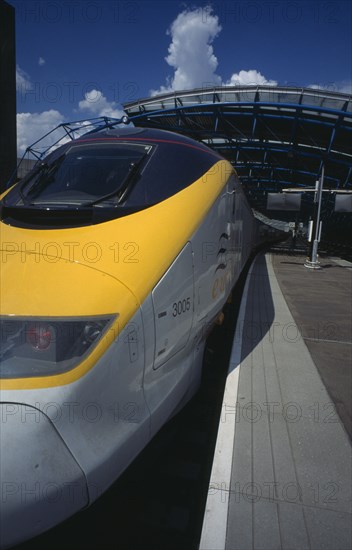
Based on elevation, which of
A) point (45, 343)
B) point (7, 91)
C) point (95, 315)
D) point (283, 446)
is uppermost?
point (7, 91)

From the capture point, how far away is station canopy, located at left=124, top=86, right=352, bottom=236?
17.0m

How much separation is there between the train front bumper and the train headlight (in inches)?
6.9

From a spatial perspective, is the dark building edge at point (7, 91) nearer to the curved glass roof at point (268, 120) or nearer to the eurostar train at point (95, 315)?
the curved glass roof at point (268, 120)

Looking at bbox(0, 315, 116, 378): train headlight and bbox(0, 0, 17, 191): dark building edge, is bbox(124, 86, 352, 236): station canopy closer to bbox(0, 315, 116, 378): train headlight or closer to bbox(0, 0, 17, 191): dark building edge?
bbox(0, 0, 17, 191): dark building edge

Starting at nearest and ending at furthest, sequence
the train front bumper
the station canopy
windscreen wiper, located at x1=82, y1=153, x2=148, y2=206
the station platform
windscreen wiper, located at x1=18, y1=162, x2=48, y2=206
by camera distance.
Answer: the train front bumper
the station platform
windscreen wiper, located at x1=82, y1=153, x2=148, y2=206
windscreen wiper, located at x1=18, y1=162, x2=48, y2=206
the station canopy

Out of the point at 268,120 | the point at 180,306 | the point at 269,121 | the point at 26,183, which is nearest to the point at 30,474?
the point at 180,306

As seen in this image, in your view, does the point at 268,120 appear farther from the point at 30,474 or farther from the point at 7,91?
the point at 30,474

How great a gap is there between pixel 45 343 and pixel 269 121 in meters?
21.6

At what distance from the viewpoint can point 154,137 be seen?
123 inches

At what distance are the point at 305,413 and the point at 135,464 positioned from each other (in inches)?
63.0

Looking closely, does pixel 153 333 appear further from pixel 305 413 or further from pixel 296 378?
pixel 296 378

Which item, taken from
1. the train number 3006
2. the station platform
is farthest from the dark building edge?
the train number 3006

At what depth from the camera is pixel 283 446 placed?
254cm

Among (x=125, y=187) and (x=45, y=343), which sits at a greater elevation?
(x=125, y=187)
